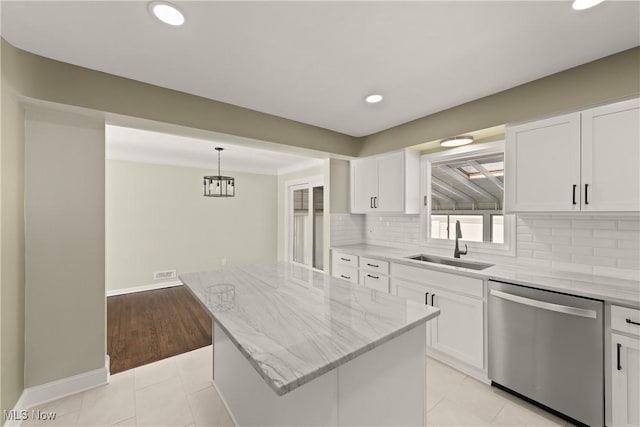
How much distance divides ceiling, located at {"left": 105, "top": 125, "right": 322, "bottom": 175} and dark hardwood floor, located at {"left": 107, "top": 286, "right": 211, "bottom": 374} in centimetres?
229

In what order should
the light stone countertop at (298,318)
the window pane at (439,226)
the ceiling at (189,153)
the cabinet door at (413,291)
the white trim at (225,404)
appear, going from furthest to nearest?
the ceiling at (189,153) → the window pane at (439,226) → the cabinet door at (413,291) → the white trim at (225,404) → the light stone countertop at (298,318)

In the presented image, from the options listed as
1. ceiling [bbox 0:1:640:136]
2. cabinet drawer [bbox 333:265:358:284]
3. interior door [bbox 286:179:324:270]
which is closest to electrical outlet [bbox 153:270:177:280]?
interior door [bbox 286:179:324:270]

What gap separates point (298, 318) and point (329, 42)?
63.6 inches

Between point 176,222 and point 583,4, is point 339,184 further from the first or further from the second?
point 176,222

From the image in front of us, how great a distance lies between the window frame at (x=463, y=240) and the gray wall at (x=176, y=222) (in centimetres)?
380

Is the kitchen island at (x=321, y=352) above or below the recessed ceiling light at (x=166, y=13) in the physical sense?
below

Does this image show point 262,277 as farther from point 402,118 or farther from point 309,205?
point 309,205

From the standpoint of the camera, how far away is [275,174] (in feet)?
20.4

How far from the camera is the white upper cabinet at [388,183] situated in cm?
321

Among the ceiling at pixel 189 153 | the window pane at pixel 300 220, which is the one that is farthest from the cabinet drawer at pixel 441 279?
the window pane at pixel 300 220

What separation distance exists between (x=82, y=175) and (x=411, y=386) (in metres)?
2.74

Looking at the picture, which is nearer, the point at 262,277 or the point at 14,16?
the point at 14,16

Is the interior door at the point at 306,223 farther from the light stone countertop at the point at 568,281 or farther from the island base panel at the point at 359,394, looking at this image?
the island base panel at the point at 359,394

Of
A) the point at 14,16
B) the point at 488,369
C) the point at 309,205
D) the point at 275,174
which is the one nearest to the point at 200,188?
the point at 275,174
